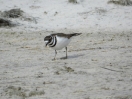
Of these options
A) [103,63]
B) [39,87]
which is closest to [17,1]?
[103,63]

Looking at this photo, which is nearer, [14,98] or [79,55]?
[14,98]

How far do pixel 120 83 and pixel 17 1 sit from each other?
30.3 ft

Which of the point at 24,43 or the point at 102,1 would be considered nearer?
the point at 24,43

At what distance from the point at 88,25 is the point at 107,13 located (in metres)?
1.36

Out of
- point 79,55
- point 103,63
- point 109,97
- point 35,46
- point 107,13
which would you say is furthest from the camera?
point 107,13

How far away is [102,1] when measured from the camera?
53.4 feet

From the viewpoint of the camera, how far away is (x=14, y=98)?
276 inches

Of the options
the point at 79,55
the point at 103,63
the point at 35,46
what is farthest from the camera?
the point at 35,46

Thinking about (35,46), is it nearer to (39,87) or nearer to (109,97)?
(39,87)

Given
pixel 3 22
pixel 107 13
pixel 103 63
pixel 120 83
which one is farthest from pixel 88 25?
pixel 120 83

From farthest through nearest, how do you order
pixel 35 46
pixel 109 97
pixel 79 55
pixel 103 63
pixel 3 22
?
pixel 3 22, pixel 35 46, pixel 79 55, pixel 103 63, pixel 109 97

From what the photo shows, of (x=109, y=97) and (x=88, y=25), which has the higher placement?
(x=88, y=25)

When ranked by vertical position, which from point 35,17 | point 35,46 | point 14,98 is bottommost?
point 14,98

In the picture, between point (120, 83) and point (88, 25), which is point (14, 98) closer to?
point (120, 83)
